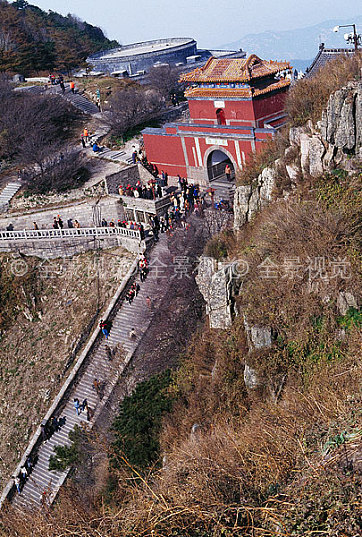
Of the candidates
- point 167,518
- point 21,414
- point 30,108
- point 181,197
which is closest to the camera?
point 167,518

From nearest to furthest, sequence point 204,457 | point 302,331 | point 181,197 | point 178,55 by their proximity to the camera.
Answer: point 204,457
point 302,331
point 181,197
point 178,55

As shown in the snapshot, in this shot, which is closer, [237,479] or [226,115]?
[237,479]

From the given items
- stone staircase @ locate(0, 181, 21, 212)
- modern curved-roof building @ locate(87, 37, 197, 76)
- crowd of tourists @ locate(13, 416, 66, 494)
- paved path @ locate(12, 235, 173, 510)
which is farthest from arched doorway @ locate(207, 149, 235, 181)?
modern curved-roof building @ locate(87, 37, 197, 76)

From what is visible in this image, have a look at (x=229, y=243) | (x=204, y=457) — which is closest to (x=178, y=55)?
(x=229, y=243)

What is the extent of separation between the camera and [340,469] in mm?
6918

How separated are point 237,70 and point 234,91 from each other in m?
0.99

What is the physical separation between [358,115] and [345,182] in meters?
1.93

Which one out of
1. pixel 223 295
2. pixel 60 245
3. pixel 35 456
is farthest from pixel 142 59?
pixel 35 456

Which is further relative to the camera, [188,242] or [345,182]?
[188,242]

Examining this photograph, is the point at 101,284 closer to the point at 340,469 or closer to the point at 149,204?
the point at 149,204

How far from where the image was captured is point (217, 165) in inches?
1038

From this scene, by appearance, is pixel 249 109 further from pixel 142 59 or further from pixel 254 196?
pixel 142 59

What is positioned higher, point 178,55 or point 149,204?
point 178,55

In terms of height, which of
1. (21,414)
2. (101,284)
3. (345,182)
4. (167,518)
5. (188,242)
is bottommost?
(21,414)
